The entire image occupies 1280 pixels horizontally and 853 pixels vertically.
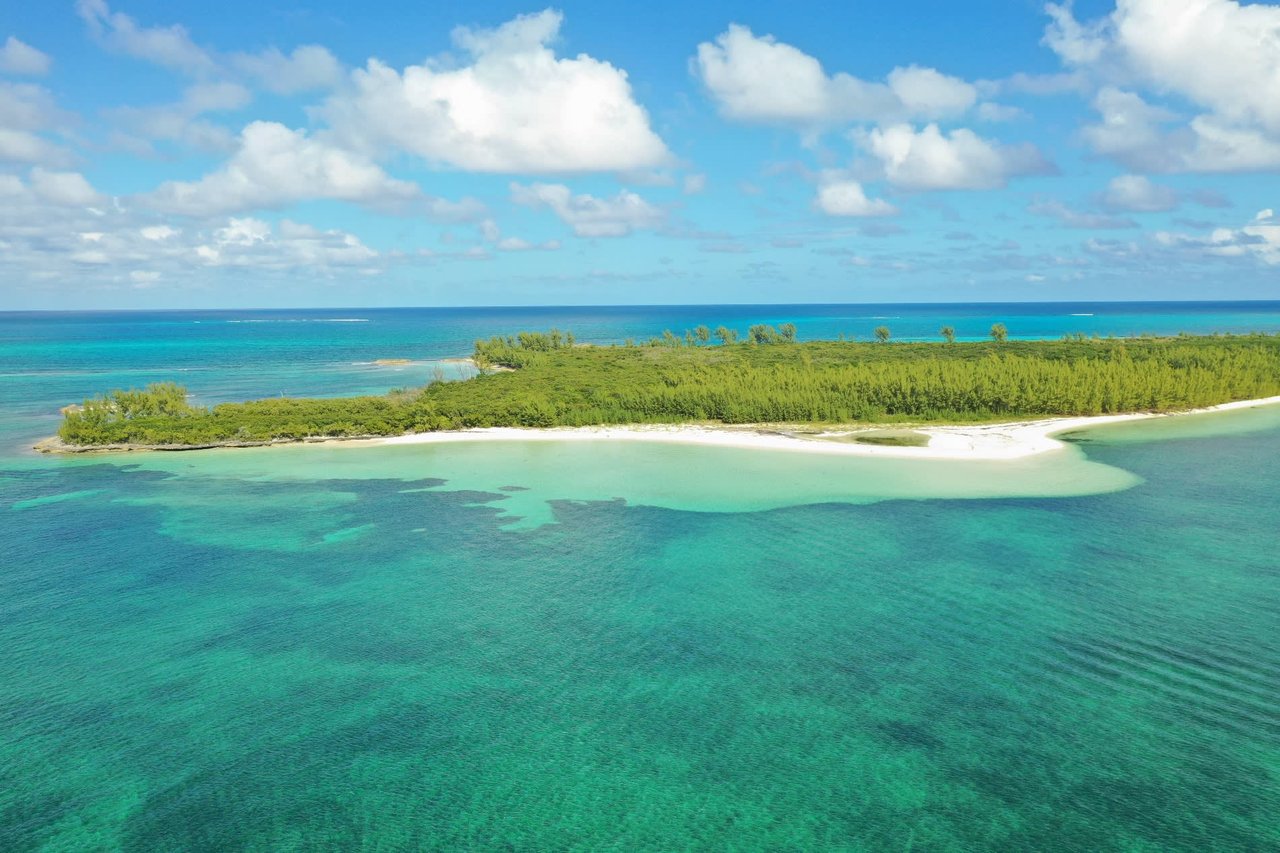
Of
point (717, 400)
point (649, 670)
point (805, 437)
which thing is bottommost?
point (649, 670)

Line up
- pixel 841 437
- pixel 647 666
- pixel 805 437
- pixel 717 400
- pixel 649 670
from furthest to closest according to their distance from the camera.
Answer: pixel 717 400
pixel 805 437
pixel 841 437
pixel 647 666
pixel 649 670

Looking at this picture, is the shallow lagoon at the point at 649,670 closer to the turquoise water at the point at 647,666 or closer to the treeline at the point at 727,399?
the turquoise water at the point at 647,666

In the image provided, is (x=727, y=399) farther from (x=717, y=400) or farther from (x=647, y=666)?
(x=647, y=666)

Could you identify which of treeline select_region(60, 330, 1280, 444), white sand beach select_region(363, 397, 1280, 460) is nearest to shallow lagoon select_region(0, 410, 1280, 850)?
white sand beach select_region(363, 397, 1280, 460)

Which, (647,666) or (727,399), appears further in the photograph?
(727,399)

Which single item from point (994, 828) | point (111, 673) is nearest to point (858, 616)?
point (994, 828)

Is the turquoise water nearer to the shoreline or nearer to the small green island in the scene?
the shoreline

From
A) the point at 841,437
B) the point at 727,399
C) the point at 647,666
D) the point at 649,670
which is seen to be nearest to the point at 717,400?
the point at 727,399
